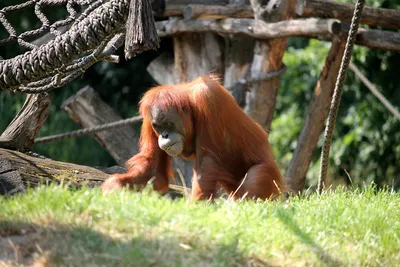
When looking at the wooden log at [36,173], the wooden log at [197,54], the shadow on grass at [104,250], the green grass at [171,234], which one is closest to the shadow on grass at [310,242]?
the green grass at [171,234]

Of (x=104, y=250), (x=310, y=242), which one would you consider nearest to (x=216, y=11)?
(x=310, y=242)

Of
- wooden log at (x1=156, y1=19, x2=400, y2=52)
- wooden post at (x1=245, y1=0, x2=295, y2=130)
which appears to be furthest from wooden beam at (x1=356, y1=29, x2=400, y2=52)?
wooden post at (x1=245, y1=0, x2=295, y2=130)

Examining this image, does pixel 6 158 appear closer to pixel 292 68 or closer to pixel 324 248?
pixel 324 248

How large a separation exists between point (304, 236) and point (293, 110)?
6.62 metres

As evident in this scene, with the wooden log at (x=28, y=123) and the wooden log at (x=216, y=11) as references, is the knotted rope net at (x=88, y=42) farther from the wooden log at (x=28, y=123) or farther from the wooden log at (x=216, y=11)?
the wooden log at (x=216, y=11)

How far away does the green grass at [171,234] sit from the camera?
10.7ft

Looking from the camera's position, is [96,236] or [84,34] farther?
[84,34]

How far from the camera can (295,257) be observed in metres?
3.50

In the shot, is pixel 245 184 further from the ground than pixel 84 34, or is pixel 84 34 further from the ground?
pixel 84 34

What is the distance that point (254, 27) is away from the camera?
6.73 meters

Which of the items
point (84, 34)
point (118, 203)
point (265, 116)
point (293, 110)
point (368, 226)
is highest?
point (84, 34)

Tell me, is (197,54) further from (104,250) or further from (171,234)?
(104,250)

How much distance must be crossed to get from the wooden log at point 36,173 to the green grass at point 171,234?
70 cm

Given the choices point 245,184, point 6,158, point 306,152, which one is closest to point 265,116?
point 306,152
